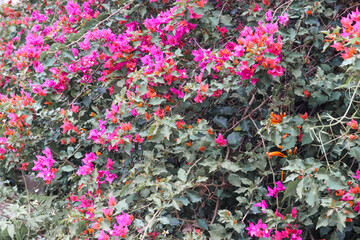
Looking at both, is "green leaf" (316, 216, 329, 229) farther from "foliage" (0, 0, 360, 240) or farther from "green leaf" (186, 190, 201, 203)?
"green leaf" (186, 190, 201, 203)

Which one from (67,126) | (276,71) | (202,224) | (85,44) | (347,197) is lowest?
(202,224)

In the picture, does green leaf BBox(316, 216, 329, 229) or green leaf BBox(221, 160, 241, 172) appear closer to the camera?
green leaf BBox(316, 216, 329, 229)

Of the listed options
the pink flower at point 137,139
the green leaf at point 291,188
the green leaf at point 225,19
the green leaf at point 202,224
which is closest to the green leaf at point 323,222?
the green leaf at point 291,188

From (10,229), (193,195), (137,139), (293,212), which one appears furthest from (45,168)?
(293,212)

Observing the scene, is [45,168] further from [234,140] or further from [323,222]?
[323,222]

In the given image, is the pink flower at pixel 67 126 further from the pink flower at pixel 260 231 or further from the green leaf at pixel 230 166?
the pink flower at pixel 260 231

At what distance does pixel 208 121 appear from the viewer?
1724 mm

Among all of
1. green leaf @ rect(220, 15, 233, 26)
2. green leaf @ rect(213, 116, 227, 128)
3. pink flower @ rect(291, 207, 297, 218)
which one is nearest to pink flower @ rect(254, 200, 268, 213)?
pink flower @ rect(291, 207, 297, 218)

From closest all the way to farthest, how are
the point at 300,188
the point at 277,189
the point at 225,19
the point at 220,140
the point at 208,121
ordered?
the point at 300,188, the point at 277,189, the point at 220,140, the point at 208,121, the point at 225,19

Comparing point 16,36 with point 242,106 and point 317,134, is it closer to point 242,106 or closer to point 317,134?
point 242,106

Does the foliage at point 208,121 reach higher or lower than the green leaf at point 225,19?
lower

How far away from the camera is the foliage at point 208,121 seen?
140 cm

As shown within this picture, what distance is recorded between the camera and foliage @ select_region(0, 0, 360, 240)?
55.0 inches

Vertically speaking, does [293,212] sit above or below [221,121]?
below
